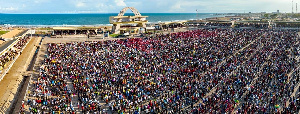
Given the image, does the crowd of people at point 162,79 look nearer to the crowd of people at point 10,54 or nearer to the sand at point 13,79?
the sand at point 13,79

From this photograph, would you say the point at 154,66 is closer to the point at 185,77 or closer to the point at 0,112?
the point at 185,77

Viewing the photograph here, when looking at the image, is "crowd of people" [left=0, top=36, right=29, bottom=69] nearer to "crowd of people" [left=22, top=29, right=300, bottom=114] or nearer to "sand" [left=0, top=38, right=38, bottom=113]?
"sand" [left=0, top=38, right=38, bottom=113]

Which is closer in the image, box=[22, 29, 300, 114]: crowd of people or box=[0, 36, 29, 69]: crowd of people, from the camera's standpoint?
box=[22, 29, 300, 114]: crowd of people

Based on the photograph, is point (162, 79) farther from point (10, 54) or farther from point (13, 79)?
point (10, 54)

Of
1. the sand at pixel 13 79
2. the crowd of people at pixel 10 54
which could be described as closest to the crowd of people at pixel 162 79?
the sand at pixel 13 79

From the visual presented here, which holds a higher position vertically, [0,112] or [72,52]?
[72,52]

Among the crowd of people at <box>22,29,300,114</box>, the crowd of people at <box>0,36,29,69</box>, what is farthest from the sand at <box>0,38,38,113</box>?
the crowd of people at <box>22,29,300,114</box>

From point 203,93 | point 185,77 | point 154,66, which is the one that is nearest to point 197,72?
point 185,77

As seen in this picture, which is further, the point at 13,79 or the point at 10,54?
the point at 10,54

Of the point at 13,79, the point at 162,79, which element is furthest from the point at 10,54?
the point at 162,79
